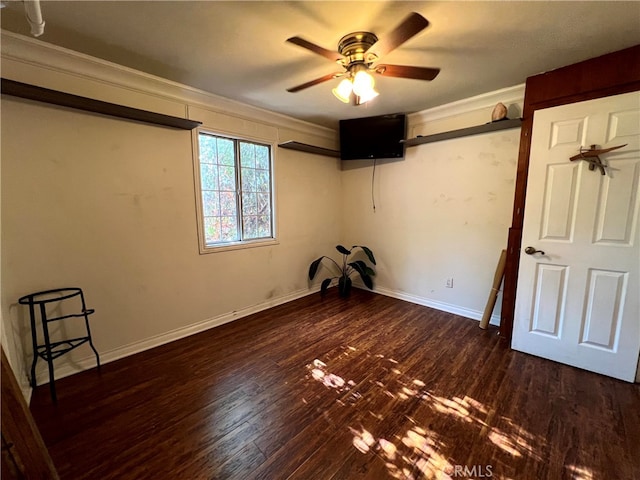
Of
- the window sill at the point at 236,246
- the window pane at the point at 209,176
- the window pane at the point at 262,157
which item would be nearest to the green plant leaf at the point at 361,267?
the window sill at the point at 236,246

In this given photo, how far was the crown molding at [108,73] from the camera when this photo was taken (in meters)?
1.77

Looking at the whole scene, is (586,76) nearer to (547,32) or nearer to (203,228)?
(547,32)

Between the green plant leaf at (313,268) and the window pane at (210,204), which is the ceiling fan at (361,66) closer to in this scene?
the window pane at (210,204)

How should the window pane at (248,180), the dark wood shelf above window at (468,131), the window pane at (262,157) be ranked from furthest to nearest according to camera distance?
the window pane at (262,157) → the window pane at (248,180) → the dark wood shelf above window at (468,131)

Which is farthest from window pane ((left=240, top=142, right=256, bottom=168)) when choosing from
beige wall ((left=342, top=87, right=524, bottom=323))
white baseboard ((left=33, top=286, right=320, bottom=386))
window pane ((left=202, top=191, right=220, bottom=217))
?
white baseboard ((left=33, top=286, right=320, bottom=386))

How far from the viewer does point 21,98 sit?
182 cm

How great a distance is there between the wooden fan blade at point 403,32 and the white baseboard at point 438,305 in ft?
9.30

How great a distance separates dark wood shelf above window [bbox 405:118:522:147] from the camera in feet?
8.46

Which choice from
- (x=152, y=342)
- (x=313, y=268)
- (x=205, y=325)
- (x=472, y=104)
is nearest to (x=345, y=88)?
(x=472, y=104)

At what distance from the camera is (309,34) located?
1737mm

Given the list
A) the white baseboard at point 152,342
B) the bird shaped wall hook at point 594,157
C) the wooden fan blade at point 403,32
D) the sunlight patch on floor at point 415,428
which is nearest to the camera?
the wooden fan blade at point 403,32

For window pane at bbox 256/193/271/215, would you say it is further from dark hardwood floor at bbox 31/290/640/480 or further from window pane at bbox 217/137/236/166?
dark hardwood floor at bbox 31/290/640/480

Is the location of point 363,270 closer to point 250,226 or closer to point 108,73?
point 250,226

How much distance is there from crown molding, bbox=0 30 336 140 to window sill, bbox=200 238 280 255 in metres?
1.41
